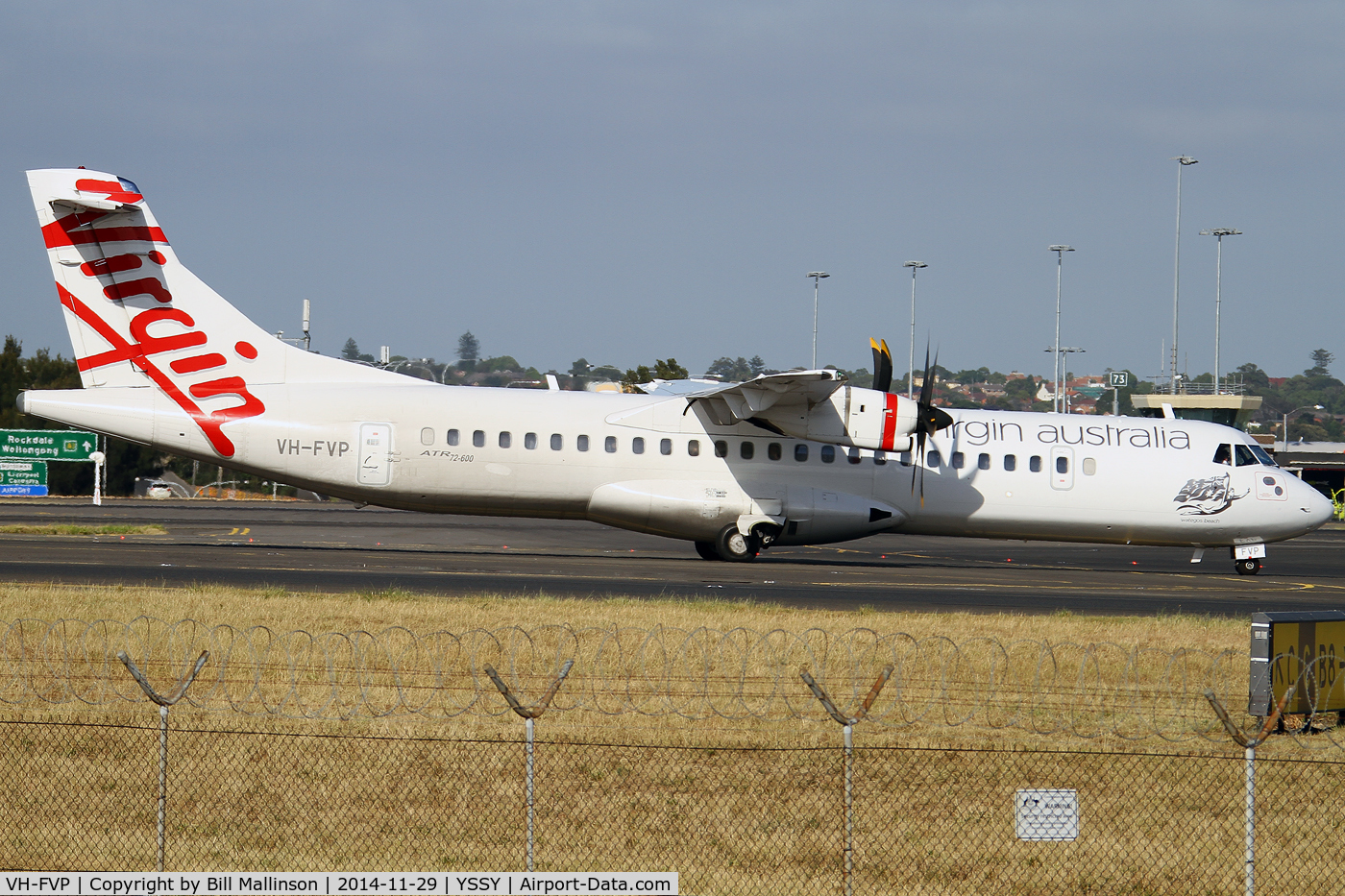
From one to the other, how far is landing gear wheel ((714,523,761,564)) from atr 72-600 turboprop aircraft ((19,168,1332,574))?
49 millimetres

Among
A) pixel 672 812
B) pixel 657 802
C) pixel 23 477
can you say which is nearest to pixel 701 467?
pixel 657 802

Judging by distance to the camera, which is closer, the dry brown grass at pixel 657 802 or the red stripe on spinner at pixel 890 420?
the dry brown grass at pixel 657 802

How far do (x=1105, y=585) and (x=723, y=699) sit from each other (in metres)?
16.4

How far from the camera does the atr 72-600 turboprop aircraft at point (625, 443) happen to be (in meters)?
27.8

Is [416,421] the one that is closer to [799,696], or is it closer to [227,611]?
[227,611]

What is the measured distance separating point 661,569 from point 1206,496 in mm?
13958

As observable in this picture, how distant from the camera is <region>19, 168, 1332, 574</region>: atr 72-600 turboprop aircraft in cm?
2778

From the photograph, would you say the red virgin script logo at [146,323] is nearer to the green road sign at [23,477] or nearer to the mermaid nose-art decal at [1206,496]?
the mermaid nose-art decal at [1206,496]

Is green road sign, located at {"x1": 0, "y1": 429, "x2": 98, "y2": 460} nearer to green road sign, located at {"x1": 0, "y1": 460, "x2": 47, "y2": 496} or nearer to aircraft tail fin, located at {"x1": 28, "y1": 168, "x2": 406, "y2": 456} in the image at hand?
green road sign, located at {"x1": 0, "y1": 460, "x2": 47, "y2": 496}

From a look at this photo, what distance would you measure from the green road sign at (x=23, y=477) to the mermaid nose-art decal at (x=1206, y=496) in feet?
184

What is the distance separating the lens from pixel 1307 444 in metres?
132

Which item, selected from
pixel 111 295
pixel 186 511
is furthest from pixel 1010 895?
pixel 186 511

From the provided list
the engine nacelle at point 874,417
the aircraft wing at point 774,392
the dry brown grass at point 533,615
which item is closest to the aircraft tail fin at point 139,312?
the dry brown grass at point 533,615

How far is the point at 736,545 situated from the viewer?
3014 centimetres
